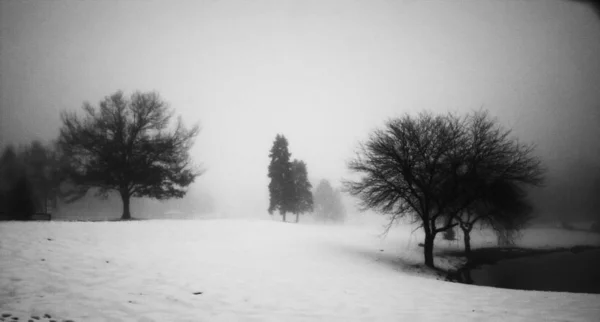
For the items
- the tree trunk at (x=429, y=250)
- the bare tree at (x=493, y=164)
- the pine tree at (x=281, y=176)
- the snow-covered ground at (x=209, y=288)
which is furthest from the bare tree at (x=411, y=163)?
the pine tree at (x=281, y=176)

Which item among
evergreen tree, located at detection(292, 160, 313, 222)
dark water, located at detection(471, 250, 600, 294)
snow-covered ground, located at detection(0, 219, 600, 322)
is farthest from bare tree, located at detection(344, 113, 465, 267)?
evergreen tree, located at detection(292, 160, 313, 222)

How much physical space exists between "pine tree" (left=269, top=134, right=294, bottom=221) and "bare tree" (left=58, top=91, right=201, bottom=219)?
709 inches

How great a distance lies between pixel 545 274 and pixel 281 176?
1169 inches

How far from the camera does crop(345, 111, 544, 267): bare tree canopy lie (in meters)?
13.5

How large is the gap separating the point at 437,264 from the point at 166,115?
77.7 feet

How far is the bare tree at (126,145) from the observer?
18.0 meters

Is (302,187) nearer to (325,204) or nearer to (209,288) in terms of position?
(325,204)

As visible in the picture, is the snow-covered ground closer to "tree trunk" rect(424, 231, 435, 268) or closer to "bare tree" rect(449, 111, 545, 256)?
"tree trunk" rect(424, 231, 435, 268)

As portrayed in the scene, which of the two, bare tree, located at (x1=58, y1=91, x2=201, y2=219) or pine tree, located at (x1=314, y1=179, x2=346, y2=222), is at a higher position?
bare tree, located at (x1=58, y1=91, x2=201, y2=219)

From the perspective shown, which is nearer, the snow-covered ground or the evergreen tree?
the snow-covered ground

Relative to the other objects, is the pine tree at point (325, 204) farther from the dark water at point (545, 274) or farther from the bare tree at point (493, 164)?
the bare tree at point (493, 164)

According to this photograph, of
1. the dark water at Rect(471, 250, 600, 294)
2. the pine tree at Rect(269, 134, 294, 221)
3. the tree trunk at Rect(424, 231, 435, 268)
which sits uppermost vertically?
the pine tree at Rect(269, 134, 294, 221)

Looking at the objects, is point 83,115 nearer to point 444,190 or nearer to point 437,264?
point 444,190

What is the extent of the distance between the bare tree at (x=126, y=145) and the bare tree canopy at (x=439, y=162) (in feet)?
51.1
